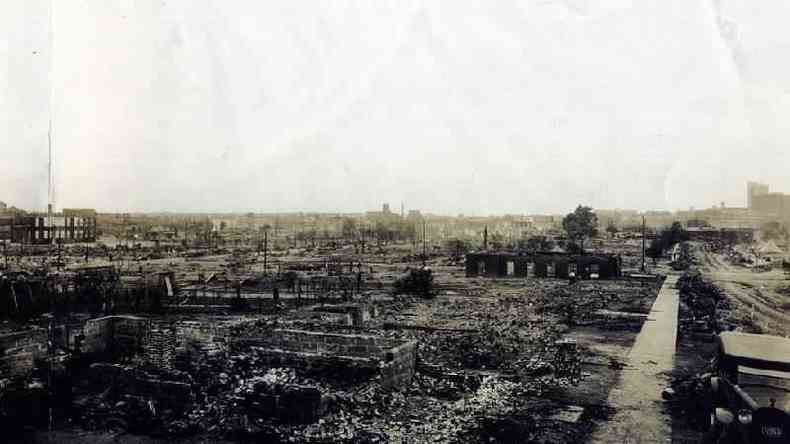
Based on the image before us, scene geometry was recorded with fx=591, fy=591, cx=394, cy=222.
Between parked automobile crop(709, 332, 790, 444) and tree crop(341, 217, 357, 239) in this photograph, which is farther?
tree crop(341, 217, 357, 239)

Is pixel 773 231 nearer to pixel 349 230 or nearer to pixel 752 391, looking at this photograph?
pixel 752 391

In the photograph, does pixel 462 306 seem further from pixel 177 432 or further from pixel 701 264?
pixel 701 264

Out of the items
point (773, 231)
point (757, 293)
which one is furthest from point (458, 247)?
point (757, 293)

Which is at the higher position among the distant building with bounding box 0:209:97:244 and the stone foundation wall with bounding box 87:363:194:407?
the distant building with bounding box 0:209:97:244

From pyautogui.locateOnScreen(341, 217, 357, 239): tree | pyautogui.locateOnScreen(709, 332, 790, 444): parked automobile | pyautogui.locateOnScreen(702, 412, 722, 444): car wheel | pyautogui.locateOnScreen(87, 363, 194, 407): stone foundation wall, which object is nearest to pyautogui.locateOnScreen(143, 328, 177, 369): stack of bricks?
pyautogui.locateOnScreen(87, 363, 194, 407): stone foundation wall

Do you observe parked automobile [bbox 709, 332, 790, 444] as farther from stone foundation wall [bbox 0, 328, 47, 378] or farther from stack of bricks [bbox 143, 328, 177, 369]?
stone foundation wall [bbox 0, 328, 47, 378]

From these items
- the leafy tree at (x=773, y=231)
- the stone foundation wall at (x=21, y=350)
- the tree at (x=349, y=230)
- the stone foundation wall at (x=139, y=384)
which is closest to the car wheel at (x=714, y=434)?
the stone foundation wall at (x=139, y=384)
